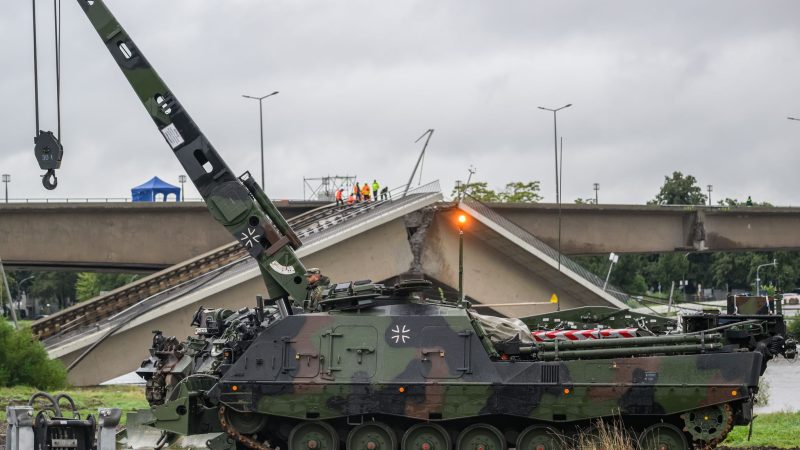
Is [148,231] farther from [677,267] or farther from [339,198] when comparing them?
[677,267]

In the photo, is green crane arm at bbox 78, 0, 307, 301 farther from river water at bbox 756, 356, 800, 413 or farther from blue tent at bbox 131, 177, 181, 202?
blue tent at bbox 131, 177, 181, 202

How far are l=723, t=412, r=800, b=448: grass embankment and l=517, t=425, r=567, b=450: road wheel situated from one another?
390 cm

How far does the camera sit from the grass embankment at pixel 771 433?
21.1 meters

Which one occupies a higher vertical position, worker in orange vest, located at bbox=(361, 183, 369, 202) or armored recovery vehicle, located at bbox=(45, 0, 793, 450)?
worker in orange vest, located at bbox=(361, 183, 369, 202)

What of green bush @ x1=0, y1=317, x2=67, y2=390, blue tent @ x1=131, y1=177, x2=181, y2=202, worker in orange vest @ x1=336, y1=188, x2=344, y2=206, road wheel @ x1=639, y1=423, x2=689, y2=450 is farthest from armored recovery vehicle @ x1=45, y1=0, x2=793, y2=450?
blue tent @ x1=131, y1=177, x2=181, y2=202

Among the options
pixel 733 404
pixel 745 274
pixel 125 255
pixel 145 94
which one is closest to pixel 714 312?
pixel 733 404

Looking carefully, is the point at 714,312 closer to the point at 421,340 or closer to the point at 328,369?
the point at 421,340

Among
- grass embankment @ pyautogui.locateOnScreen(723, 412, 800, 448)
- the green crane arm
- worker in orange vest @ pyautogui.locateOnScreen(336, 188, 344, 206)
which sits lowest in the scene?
grass embankment @ pyautogui.locateOnScreen(723, 412, 800, 448)

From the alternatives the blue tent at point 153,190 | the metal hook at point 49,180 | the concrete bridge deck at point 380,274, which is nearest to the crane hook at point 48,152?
the metal hook at point 49,180

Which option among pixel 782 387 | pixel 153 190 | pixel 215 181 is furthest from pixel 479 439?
pixel 153 190

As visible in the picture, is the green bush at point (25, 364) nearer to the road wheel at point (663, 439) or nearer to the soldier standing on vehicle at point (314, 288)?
the soldier standing on vehicle at point (314, 288)

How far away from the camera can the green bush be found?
33.8m

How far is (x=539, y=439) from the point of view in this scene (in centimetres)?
1878

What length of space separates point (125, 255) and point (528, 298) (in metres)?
Answer: 16.0
